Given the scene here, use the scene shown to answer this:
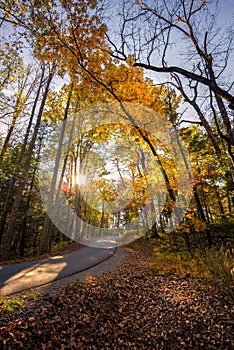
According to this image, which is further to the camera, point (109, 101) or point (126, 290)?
point (109, 101)

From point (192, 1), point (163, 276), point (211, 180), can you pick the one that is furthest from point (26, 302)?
point (211, 180)

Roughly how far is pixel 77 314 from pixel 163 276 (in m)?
3.62

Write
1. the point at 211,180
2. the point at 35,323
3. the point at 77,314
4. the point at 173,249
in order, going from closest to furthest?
1. the point at 35,323
2. the point at 77,314
3. the point at 173,249
4. the point at 211,180

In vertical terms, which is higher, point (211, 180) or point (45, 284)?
point (211, 180)

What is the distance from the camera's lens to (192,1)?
5.89m

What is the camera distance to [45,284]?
497 cm

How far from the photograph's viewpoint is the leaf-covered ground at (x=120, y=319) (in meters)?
2.81

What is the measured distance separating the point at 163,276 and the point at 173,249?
4.23 metres

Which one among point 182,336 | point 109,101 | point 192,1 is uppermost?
point 192,1

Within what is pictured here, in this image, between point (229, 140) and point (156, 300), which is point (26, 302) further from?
point (229, 140)

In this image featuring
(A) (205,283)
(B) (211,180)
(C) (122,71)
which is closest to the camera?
(A) (205,283)

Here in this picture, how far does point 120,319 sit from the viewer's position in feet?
12.2

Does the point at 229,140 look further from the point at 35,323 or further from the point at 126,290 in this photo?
the point at 35,323

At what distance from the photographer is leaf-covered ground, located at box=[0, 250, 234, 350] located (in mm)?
2812
